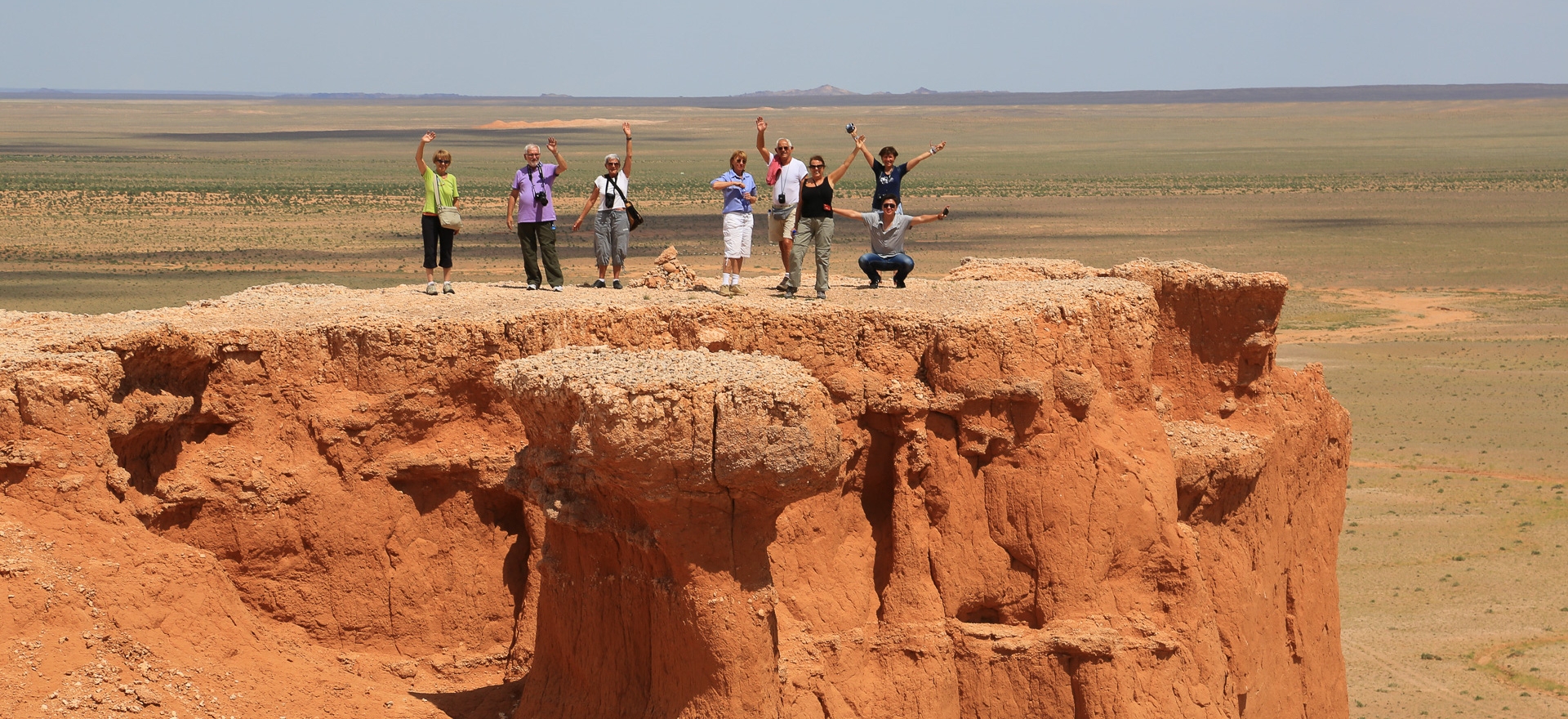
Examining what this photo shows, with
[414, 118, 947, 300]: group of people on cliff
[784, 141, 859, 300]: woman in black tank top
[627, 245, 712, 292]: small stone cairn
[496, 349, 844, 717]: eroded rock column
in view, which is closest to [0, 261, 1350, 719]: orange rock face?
[496, 349, 844, 717]: eroded rock column

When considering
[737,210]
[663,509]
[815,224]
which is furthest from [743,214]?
[663,509]

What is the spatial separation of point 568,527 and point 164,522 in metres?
3.44

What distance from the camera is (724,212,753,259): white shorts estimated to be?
1664 cm

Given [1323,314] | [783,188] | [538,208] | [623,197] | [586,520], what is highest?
[783,188]

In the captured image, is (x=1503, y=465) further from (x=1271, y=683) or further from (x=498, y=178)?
(x=498, y=178)

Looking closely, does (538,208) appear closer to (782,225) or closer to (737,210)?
(737,210)

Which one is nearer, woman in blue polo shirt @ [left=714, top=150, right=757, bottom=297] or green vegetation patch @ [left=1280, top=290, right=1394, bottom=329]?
woman in blue polo shirt @ [left=714, top=150, right=757, bottom=297]

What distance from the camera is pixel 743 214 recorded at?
16.9 meters

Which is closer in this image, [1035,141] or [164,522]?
[164,522]

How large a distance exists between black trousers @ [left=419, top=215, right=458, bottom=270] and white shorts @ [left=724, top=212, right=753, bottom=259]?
278 cm

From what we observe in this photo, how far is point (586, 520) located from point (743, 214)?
232 inches

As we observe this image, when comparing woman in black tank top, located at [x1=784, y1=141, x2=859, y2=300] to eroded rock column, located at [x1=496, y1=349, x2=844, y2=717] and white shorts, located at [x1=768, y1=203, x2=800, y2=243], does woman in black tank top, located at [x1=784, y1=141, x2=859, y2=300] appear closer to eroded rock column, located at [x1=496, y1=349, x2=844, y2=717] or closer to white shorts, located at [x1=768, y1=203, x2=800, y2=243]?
white shorts, located at [x1=768, y1=203, x2=800, y2=243]

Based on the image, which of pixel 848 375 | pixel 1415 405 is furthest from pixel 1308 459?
pixel 1415 405

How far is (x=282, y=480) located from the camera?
524 inches
